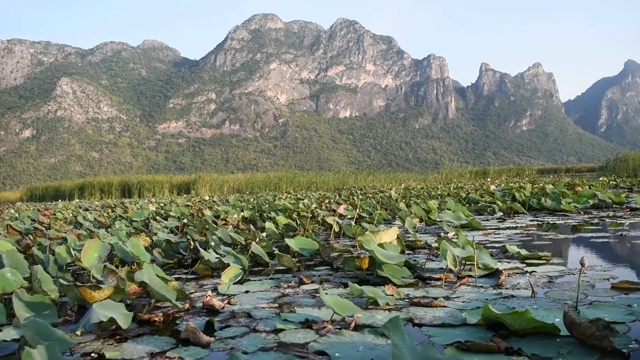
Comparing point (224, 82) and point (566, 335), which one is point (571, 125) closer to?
point (224, 82)

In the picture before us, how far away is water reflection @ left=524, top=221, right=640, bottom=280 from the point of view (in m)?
2.34

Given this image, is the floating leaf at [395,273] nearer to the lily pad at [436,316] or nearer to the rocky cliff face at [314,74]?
the lily pad at [436,316]

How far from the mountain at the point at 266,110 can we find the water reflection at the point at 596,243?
51491 mm

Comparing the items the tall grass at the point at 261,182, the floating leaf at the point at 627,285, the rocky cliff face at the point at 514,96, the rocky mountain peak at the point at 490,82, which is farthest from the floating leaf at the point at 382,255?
the rocky mountain peak at the point at 490,82

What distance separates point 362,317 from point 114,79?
276ft

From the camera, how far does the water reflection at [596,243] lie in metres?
2.34

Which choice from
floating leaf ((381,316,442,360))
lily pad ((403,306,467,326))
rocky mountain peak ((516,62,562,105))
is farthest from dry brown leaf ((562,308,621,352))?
rocky mountain peak ((516,62,562,105))

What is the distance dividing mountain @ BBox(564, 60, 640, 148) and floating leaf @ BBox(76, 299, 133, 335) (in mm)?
101151

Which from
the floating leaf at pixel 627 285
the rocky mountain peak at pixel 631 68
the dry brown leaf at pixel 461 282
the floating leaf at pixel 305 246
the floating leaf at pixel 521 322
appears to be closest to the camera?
the floating leaf at pixel 521 322

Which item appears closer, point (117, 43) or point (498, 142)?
point (498, 142)

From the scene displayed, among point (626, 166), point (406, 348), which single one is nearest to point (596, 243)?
point (406, 348)

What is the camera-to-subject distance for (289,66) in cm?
9206

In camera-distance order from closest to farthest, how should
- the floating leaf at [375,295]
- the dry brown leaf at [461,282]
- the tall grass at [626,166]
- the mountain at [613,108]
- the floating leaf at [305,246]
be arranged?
the floating leaf at [375,295], the dry brown leaf at [461,282], the floating leaf at [305,246], the tall grass at [626,166], the mountain at [613,108]

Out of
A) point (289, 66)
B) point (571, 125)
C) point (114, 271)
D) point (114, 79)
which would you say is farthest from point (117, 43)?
point (114, 271)
